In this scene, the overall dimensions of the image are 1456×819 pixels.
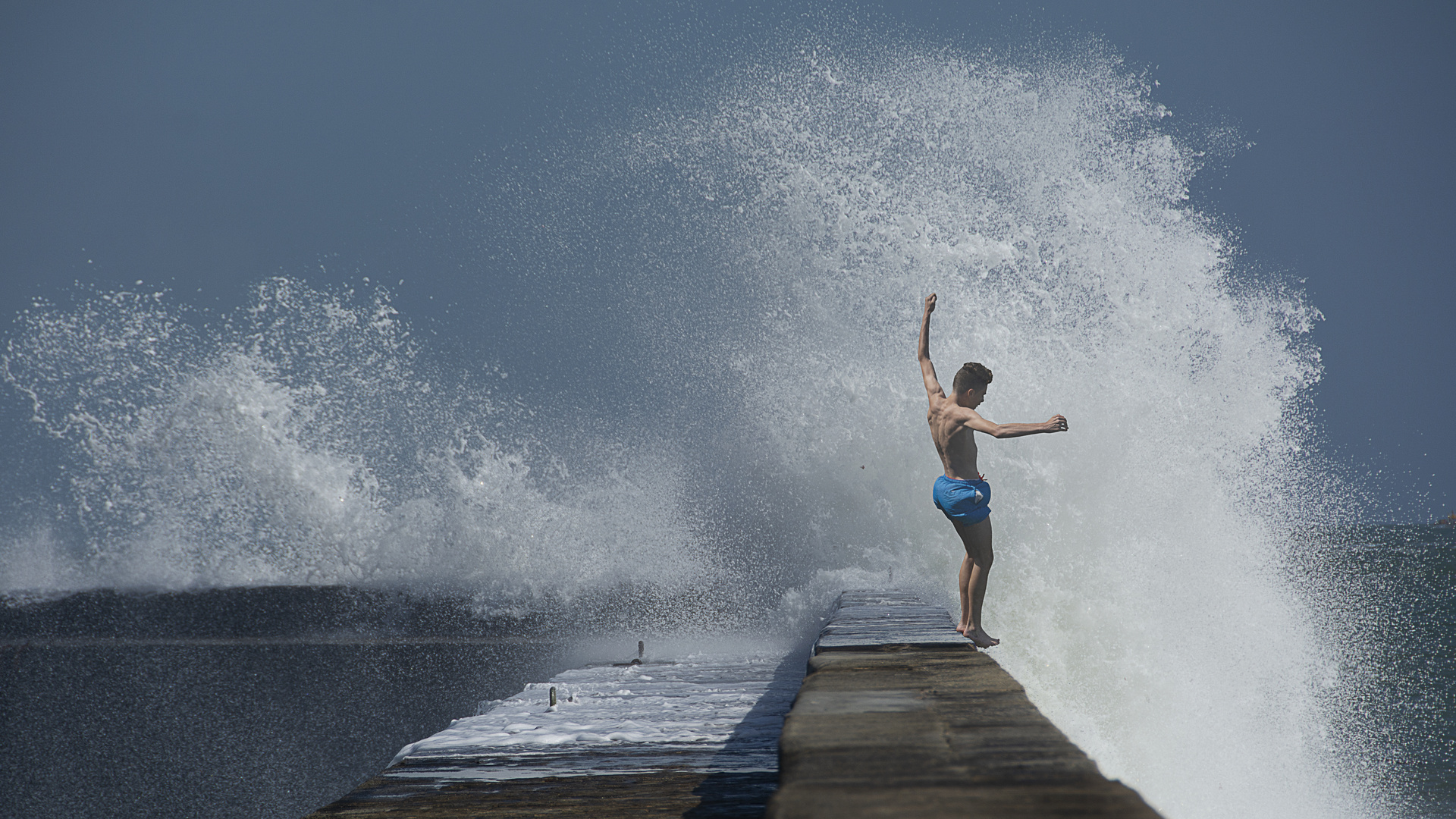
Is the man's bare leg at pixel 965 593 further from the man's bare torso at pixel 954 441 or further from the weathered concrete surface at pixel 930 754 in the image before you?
the weathered concrete surface at pixel 930 754

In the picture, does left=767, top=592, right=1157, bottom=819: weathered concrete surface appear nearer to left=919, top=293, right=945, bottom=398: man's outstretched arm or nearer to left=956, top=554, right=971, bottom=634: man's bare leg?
left=956, top=554, right=971, bottom=634: man's bare leg

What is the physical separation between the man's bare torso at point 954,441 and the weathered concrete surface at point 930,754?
7.01 feet

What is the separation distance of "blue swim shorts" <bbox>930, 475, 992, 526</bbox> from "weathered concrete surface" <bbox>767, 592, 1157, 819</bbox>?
2070 millimetres

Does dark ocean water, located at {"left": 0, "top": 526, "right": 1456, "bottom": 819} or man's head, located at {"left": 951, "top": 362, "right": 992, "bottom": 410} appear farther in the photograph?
dark ocean water, located at {"left": 0, "top": 526, "right": 1456, "bottom": 819}

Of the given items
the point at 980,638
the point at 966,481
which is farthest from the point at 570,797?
the point at 966,481

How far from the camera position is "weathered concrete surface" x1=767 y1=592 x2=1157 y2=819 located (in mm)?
1216

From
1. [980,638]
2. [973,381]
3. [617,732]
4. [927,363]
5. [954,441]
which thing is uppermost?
[927,363]

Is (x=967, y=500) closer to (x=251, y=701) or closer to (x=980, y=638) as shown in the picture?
(x=980, y=638)

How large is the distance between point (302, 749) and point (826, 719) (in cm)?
1373

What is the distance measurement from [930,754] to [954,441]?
334 centimetres

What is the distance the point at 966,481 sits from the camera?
187 inches

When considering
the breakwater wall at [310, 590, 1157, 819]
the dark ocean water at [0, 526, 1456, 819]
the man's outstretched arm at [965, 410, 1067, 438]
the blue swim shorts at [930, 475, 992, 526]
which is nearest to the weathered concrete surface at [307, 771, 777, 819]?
the breakwater wall at [310, 590, 1157, 819]

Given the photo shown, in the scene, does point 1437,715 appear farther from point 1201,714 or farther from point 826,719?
point 826,719

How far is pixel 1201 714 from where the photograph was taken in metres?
8.62
